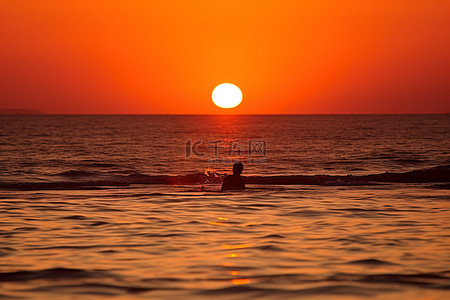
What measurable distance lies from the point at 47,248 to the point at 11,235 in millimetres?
1727

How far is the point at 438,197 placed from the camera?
66.9 ft

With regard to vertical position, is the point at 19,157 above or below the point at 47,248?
above

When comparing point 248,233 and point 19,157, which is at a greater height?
point 19,157

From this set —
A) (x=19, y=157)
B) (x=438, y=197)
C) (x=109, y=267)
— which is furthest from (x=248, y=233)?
(x=19, y=157)

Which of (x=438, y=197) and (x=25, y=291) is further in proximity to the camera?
(x=438, y=197)

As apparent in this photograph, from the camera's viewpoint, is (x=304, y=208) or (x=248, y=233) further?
(x=304, y=208)

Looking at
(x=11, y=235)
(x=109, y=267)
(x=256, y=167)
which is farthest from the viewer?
(x=256, y=167)

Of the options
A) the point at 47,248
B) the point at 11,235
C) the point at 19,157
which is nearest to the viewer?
the point at 47,248

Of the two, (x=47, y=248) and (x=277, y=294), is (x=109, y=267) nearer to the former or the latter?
(x=47, y=248)

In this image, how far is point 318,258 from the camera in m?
10.3

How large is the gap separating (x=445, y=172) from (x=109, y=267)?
1025 inches

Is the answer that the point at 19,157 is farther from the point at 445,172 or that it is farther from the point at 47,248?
the point at 47,248

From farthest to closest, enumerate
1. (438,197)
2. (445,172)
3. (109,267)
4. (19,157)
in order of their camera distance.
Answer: (19,157)
(445,172)
(438,197)
(109,267)

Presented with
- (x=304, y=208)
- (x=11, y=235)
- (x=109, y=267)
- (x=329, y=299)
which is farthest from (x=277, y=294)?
(x=304, y=208)
